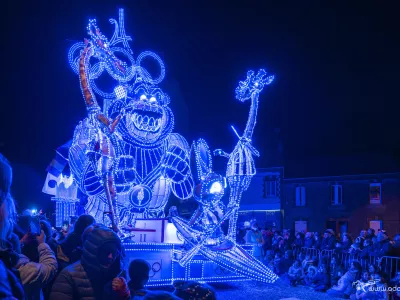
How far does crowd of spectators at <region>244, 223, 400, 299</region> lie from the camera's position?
12188 mm

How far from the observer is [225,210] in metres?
14.1

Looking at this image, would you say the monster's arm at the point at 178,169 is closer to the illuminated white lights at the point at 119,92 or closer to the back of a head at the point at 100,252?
the illuminated white lights at the point at 119,92

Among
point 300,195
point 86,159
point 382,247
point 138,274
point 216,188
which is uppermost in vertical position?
point 86,159

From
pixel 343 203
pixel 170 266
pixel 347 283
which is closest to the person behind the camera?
pixel 170 266

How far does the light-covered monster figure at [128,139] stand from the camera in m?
13.6

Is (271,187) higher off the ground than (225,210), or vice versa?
(271,187)

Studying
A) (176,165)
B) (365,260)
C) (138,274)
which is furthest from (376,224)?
(138,274)

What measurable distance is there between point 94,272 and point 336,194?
36.0 meters

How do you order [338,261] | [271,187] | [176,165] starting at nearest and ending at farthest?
[176,165], [338,261], [271,187]

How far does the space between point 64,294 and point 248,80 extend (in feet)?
37.1

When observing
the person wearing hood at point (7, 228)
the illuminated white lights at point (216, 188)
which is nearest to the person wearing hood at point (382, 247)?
the illuminated white lights at point (216, 188)

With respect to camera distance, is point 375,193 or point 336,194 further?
point 336,194

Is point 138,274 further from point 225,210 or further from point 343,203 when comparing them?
point 343,203

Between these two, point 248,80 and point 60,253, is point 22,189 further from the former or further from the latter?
point 60,253
